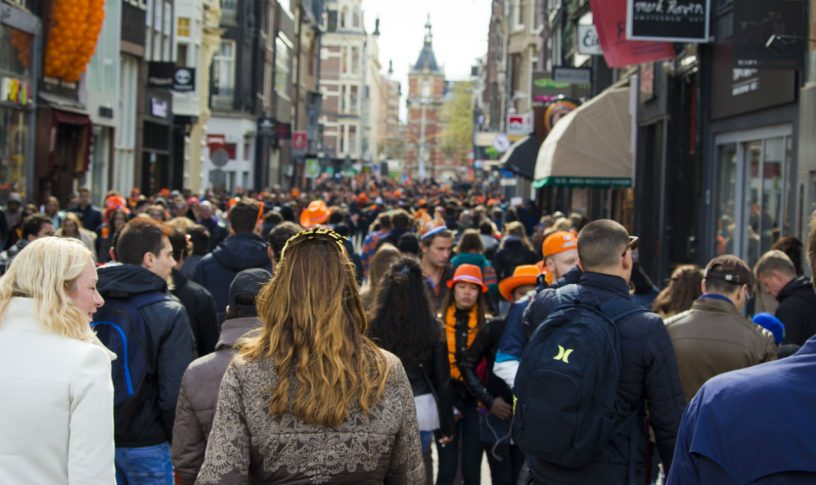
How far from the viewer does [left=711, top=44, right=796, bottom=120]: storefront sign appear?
42.2ft

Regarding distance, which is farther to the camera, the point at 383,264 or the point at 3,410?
the point at 383,264

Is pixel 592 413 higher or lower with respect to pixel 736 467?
lower

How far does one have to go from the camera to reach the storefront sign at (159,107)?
125ft

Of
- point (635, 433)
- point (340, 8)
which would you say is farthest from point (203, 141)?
point (340, 8)

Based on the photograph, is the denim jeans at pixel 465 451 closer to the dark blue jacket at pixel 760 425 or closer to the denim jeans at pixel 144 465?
the denim jeans at pixel 144 465

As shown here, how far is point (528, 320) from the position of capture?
630 centimetres

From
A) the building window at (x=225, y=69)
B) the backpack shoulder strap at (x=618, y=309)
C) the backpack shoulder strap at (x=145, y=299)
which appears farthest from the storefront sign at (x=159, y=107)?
the backpack shoulder strap at (x=618, y=309)

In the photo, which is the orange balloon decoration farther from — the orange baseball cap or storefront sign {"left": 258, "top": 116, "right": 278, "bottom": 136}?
storefront sign {"left": 258, "top": 116, "right": 278, "bottom": 136}

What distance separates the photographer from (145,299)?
581 cm

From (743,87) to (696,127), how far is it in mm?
2681

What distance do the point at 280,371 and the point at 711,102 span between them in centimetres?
1371

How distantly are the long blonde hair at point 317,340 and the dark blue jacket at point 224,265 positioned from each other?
5344 mm

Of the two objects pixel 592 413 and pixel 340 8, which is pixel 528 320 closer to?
pixel 592 413

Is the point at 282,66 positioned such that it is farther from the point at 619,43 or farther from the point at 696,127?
the point at 696,127
